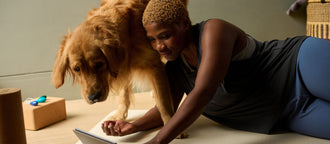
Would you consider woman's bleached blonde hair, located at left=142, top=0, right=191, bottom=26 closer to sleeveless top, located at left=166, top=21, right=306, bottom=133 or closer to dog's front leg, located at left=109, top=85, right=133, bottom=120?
sleeveless top, located at left=166, top=21, right=306, bottom=133

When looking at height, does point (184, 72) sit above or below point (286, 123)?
above

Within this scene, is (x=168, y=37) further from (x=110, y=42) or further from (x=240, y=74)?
(x=240, y=74)

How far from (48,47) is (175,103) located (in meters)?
1.63

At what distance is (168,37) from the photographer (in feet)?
4.09

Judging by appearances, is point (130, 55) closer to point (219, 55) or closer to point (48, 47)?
point (219, 55)

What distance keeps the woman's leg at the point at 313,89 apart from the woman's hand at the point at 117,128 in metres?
0.88

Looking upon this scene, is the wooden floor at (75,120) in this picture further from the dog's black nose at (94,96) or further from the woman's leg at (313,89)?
the woman's leg at (313,89)

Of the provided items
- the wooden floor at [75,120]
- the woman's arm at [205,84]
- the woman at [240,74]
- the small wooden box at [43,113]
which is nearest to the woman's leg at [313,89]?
the woman at [240,74]

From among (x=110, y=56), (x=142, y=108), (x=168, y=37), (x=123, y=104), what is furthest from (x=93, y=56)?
(x=142, y=108)

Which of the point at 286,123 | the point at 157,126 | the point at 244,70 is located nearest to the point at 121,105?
the point at 157,126

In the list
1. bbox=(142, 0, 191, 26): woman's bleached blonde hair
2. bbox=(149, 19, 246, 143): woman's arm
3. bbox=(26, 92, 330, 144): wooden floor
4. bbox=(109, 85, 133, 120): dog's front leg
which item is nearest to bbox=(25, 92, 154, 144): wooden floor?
bbox=(26, 92, 330, 144): wooden floor

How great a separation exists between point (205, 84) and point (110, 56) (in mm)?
534

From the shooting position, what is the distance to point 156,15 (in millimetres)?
1208

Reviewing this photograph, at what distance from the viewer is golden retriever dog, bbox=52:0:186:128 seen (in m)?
1.37
